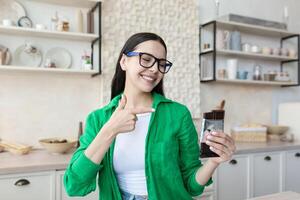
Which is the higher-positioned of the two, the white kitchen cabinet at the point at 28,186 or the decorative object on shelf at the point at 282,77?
the decorative object on shelf at the point at 282,77

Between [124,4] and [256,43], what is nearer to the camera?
[124,4]

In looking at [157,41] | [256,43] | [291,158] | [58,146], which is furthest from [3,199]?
[256,43]

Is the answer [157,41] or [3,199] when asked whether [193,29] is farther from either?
[3,199]

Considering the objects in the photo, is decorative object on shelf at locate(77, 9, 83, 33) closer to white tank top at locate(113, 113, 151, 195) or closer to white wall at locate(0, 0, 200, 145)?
white wall at locate(0, 0, 200, 145)

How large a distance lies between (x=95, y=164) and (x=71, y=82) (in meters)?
1.74

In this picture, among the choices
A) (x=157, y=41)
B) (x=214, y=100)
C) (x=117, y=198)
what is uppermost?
(x=157, y=41)

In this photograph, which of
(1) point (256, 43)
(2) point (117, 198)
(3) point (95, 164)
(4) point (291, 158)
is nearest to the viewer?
(3) point (95, 164)

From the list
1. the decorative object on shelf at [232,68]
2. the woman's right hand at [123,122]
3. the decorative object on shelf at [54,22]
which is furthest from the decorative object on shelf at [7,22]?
the decorative object on shelf at [232,68]

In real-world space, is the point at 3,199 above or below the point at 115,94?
below

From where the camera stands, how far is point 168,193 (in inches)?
45.4

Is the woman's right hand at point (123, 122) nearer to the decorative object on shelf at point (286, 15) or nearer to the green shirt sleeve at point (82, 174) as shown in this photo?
the green shirt sleeve at point (82, 174)

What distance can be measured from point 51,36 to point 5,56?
40 cm

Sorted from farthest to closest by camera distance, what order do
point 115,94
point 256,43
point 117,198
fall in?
point 256,43
point 115,94
point 117,198

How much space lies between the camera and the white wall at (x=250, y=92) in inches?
129
